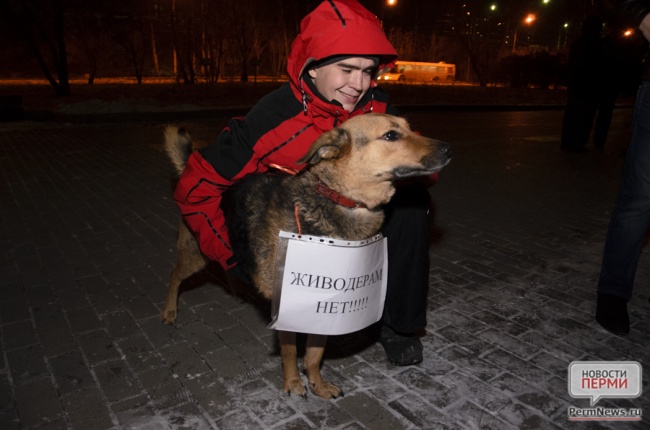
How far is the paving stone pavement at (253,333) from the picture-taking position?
8.23ft

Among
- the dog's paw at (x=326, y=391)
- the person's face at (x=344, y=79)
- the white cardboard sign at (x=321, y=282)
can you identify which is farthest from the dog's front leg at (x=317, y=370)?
the person's face at (x=344, y=79)

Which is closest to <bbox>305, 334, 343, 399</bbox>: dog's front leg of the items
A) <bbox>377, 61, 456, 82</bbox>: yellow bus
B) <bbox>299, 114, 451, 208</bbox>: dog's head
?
<bbox>299, 114, 451, 208</bbox>: dog's head

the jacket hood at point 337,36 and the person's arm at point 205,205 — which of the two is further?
the person's arm at point 205,205

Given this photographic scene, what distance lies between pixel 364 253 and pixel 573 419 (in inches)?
61.1

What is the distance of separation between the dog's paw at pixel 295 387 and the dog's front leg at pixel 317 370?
64 mm

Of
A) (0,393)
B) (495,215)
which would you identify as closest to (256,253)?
(0,393)

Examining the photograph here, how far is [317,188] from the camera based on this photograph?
2430mm

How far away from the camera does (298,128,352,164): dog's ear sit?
7.40ft

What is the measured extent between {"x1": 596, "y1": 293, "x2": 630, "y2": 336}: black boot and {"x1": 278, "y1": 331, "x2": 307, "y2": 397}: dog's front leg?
241cm

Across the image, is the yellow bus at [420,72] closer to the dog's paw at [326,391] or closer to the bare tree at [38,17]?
the bare tree at [38,17]

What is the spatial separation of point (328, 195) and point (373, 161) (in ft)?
1.10

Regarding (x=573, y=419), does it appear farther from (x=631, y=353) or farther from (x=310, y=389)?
(x=310, y=389)

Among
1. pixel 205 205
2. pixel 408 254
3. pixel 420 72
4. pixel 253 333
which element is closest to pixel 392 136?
pixel 408 254

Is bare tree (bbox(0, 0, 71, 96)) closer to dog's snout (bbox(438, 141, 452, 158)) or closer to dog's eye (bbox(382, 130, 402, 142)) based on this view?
dog's eye (bbox(382, 130, 402, 142))
